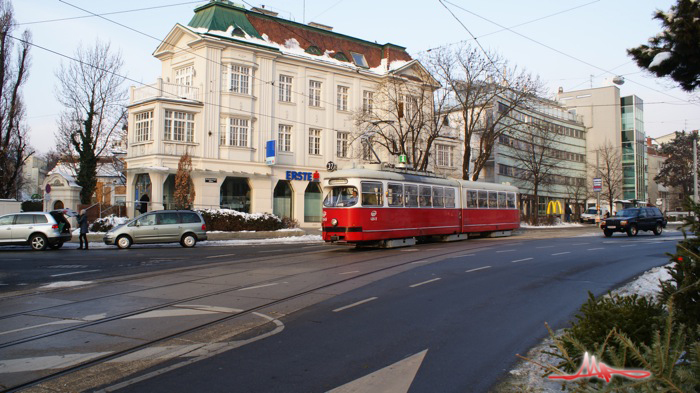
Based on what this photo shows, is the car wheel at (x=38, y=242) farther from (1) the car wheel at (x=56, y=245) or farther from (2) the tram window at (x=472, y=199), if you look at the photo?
(2) the tram window at (x=472, y=199)

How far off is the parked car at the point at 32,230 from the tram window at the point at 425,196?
54.0 feet

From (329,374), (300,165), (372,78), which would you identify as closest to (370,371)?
(329,374)

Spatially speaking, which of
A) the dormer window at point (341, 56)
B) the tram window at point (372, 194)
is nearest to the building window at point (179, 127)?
the dormer window at point (341, 56)

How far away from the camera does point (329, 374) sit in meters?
5.30

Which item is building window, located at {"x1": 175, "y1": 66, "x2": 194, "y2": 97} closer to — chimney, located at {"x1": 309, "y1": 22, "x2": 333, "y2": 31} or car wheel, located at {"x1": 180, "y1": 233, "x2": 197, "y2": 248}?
chimney, located at {"x1": 309, "y1": 22, "x2": 333, "y2": 31}

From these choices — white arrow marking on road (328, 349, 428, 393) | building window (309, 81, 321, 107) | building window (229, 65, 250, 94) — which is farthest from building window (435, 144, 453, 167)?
white arrow marking on road (328, 349, 428, 393)

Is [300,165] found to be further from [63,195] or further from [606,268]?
[606,268]

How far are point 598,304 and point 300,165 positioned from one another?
115ft

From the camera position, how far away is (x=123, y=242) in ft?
76.7

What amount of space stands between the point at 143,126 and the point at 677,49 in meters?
32.9

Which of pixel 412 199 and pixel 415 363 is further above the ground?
pixel 412 199

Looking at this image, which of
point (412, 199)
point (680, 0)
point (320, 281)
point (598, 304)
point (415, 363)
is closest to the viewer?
point (598, 304)

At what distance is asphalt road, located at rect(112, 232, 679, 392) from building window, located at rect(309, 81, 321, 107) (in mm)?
28758

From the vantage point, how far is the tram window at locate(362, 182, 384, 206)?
65.7ft
